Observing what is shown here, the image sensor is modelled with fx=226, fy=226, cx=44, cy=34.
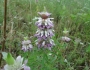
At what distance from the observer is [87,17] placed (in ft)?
10.8

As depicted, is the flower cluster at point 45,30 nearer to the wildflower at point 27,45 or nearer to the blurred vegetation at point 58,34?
the blurred vegetation at point 58,34

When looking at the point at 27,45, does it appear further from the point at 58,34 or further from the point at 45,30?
the point at 58,34

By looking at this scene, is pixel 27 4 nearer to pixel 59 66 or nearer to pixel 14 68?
pixel 59 66

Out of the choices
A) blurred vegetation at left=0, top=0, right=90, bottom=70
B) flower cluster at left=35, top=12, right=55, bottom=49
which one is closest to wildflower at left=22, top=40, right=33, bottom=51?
blurred vegetation at left=0, top=0, right=90, bottom=70

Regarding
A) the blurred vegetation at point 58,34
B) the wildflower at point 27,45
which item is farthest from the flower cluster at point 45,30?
the wildflower at point 27,45

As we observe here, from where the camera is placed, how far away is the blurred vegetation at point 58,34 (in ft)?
6.36

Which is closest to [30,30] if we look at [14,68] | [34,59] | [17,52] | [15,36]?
[15,36]

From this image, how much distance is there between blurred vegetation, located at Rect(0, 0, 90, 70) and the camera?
194 cm

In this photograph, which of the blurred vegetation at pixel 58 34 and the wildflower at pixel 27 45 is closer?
the blurred vegetation at pixel 58 34

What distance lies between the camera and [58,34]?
303cm

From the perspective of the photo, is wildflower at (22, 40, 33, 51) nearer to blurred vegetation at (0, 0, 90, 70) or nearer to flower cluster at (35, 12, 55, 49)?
blurred vegetation at (0, 0, 90, 70)

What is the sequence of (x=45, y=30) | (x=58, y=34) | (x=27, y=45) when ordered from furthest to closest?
(x=58, y=34), (x=27, y=45), (x=45, y=30)

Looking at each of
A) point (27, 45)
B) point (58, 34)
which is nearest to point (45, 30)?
point (27, 45)

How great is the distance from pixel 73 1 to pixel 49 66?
273cm
